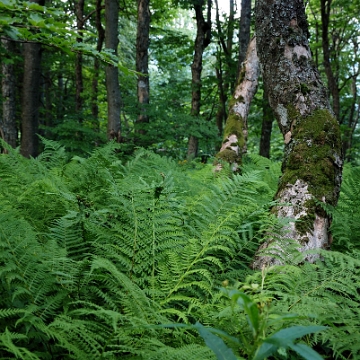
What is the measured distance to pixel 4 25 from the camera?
2.34 meters

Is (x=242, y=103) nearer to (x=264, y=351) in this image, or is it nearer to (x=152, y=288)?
(x=152, y=288)

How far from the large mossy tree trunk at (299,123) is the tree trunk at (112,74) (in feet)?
15.3

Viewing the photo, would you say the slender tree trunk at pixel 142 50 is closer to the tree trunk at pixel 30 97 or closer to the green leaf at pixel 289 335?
the tree trunk at pixel 30 97

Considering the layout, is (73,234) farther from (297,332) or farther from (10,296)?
(297,332)

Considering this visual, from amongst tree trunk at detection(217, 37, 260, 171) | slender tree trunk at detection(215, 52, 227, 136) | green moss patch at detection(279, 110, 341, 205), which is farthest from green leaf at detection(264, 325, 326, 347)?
slender tree trunk at detection(215, 52, 227, 136)

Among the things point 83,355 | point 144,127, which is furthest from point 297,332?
point 144,127

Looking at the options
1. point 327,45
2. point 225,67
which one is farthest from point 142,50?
point 327,45

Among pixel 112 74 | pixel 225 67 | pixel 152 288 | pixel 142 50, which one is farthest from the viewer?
pixel 225 67

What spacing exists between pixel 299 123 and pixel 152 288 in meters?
1.80

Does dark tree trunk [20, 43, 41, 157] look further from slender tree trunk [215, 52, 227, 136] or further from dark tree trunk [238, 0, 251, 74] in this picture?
slender tree trunk [215, 52, 227, 136]

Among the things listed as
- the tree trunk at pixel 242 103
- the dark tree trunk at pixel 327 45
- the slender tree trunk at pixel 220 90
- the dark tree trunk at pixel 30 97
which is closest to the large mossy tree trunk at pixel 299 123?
the tree trunk at pixel 242 103

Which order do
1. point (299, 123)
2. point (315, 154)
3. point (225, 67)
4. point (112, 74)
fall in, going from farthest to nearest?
point (225, 67)
point (112, 74)
point (299, 123)
point (315, 154)

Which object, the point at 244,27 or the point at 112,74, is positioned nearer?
the point at 112,74

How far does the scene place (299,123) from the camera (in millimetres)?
2617
